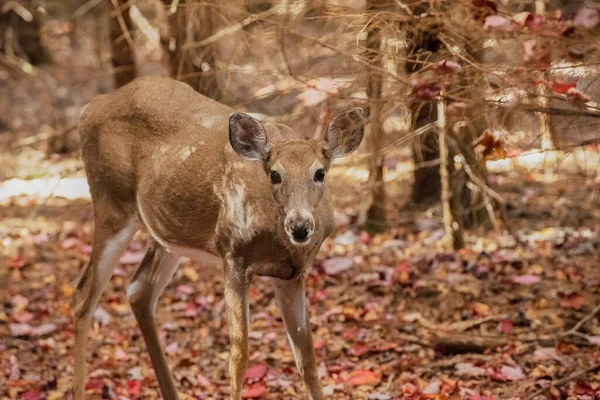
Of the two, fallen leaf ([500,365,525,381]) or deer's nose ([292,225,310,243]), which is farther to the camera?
fallen leaf ([500,365,525,381])

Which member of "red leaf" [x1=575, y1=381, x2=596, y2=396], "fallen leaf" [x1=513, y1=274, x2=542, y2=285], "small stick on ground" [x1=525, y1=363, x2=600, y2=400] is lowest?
"red leaf" [x1=575, y1=381, x2=596, y2=396]

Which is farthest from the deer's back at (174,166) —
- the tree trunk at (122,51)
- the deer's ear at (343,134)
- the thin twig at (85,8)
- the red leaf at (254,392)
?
the thin twig at (85,8)

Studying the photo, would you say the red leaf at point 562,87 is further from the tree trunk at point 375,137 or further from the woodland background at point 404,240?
the tree trunk at point 375,137

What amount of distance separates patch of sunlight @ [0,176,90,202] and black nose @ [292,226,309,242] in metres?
6.63

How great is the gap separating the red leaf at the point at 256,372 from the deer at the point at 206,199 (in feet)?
1.99

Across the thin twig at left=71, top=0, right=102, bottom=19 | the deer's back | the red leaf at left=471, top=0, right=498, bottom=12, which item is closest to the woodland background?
the red leaf at left=471, top=0, right=498, bottom=12

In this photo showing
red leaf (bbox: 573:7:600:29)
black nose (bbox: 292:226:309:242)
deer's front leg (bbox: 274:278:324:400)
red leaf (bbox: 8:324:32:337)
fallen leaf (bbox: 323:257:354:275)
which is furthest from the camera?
fallen leaf (bbox: 323:257:354:275)

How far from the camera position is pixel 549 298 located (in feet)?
20.9

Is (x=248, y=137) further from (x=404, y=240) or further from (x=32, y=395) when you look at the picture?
(x=404, y=240)

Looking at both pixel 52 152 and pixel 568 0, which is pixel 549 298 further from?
pixel 52 152

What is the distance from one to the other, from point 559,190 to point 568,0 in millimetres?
3291

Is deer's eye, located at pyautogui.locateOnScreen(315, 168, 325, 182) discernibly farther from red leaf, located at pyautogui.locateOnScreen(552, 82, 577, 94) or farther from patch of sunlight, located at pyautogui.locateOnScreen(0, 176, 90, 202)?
patch of sunlight, located at pyautogui.locateOnScreen(0, 176, 90, 202)

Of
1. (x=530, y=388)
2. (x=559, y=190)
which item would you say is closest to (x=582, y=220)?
(x=559, y=190)

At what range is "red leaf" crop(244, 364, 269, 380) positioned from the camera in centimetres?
573
